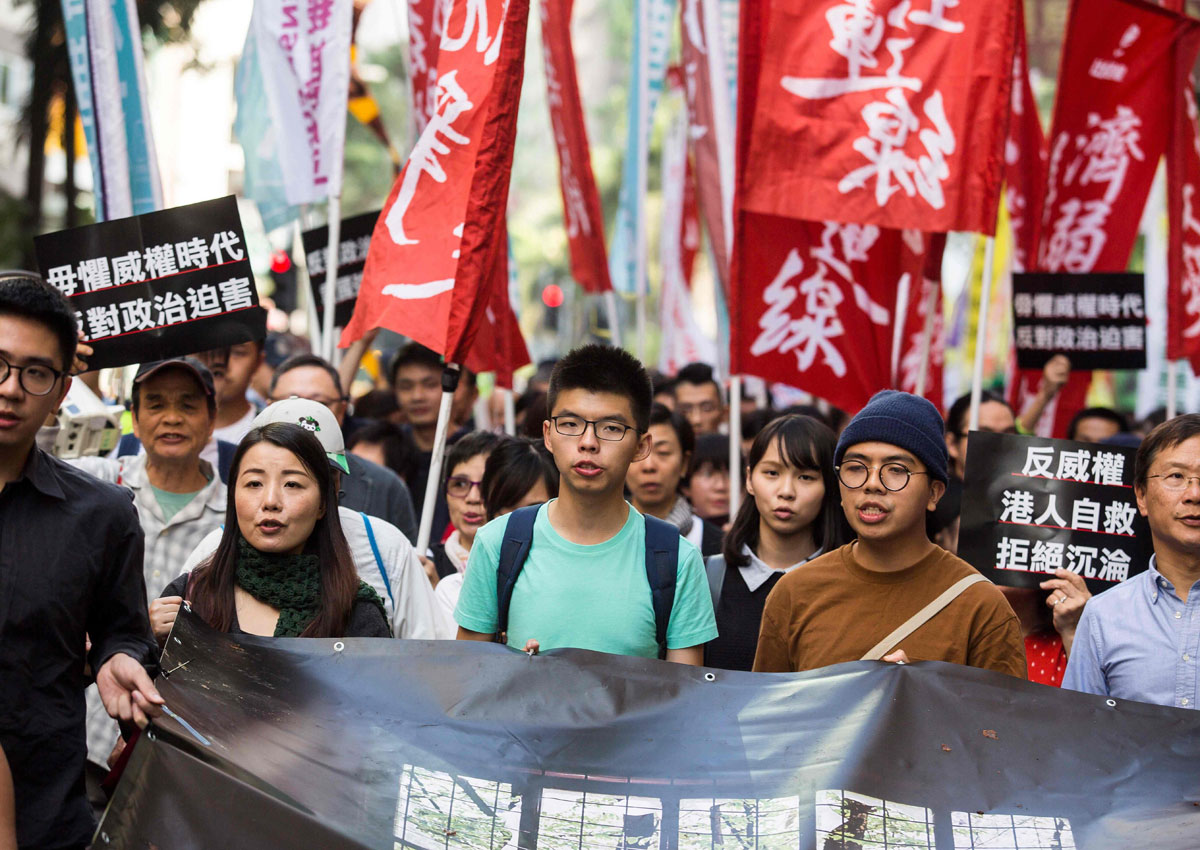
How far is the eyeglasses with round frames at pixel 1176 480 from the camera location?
3.45m

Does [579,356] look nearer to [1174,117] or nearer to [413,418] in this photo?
[413,418]

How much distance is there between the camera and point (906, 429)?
3.48 meters

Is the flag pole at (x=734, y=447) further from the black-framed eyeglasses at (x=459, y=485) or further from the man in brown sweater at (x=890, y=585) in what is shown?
the man in brown sweater at (x=890, y=585)

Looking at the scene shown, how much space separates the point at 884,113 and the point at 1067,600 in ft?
8.19

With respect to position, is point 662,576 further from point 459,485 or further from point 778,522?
point 459,485

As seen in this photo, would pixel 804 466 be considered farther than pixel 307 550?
Yes

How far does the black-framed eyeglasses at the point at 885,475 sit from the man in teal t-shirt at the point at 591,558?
45 centimetres

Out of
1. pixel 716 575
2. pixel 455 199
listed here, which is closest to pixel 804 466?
pixel 716 575

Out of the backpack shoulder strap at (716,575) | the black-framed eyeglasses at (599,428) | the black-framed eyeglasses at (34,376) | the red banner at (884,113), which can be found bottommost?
the backpack shoulder strap at (716,575)

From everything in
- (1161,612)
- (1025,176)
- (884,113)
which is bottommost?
(1161,612)

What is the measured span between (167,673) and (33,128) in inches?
480

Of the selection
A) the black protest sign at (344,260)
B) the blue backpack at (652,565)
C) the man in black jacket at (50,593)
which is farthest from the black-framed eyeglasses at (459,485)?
the man in black jacket at (50,593)

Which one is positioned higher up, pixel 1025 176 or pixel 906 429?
pixel 1025 176

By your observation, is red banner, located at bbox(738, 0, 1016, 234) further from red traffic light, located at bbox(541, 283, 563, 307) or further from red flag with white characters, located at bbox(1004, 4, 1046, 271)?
red flag with white characters, located at bbox(1004, 4, 1046, 271)
